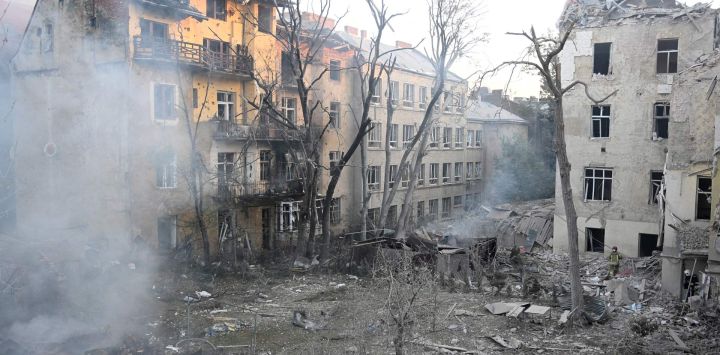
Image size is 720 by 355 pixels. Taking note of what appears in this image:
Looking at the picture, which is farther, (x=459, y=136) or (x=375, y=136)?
(x=459, y=136)

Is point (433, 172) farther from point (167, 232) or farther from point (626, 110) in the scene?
point (167, 232)

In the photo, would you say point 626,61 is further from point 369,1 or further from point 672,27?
point 369,1

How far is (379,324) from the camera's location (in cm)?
1305

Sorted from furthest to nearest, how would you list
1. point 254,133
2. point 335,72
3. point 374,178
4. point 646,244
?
1. point 374,178
2. point 335,72
3. point 254,133
4. point 646,244

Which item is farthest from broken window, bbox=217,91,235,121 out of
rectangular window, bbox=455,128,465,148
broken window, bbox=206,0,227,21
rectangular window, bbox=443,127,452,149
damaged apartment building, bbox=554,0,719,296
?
rectangular window, bbox=455,128,465,148

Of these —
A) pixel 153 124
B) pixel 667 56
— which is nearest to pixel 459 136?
pixel 667 56

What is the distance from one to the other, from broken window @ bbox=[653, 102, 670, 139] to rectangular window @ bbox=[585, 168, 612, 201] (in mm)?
2142

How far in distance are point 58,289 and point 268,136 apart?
12332mm

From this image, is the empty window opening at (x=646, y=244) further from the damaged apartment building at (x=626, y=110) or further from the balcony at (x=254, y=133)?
the balcony at (x=254, y=133)

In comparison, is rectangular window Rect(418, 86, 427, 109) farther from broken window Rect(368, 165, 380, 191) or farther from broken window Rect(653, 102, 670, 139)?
broken window Rect(653, 102, 670, 139)

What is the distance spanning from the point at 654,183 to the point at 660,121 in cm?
228

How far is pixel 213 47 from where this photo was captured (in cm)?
2348

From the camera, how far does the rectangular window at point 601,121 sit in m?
22.0

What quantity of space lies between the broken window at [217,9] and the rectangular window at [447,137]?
1770 cm
